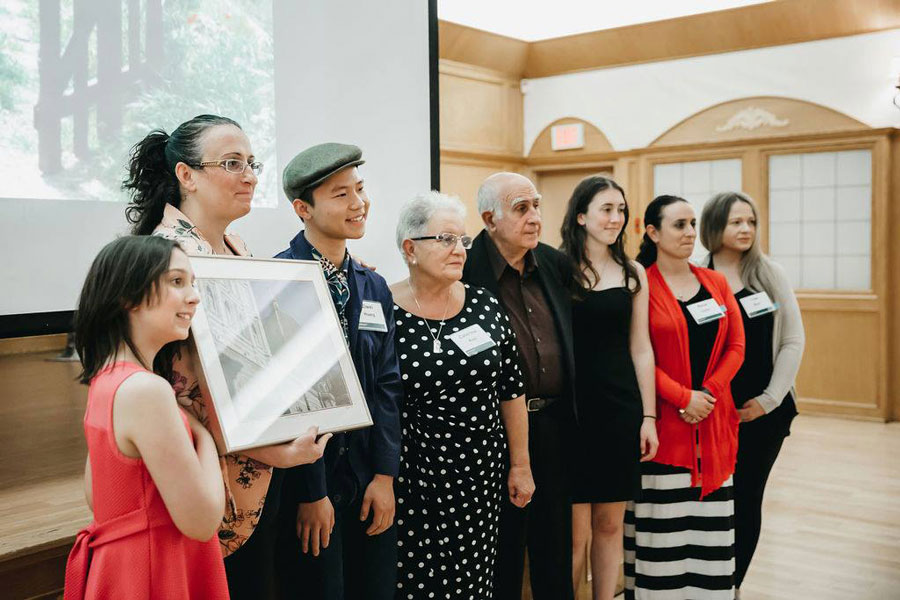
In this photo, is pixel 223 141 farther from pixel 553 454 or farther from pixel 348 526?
pixel 553 454

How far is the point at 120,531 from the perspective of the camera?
4.34 ft

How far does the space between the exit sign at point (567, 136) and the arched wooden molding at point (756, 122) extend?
0.75 meters

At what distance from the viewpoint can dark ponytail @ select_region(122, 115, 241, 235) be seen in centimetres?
169

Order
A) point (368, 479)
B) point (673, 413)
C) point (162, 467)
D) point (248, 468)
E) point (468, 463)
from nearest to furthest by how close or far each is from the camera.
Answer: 1. point (162, 467)
2. point (248, 468)
3. point (368, 479)
4. point (468, 463)
5. point (673, 413)

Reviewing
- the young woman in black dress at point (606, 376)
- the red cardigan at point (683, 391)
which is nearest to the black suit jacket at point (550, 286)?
the young woman in black dress at point (606, 376)

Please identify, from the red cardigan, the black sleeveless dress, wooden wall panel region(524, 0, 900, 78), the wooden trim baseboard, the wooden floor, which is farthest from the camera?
→ wooden wall panel region(524, 0, 900, 78)

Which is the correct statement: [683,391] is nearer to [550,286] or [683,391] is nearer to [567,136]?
[550,286]

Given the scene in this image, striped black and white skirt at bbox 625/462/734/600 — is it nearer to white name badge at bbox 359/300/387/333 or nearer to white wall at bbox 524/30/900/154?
white name badge at bbox 359/300/387/333

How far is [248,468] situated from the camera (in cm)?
160

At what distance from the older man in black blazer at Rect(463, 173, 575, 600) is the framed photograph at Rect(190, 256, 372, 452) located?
0.90 meters

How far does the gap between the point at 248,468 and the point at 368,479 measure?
44 centimetres

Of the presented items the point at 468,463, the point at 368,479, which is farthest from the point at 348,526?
the point at 468,463

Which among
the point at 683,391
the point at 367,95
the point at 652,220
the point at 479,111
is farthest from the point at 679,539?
the point at 479,111

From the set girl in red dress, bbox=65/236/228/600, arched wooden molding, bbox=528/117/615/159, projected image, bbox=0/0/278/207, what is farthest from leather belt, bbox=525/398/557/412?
arched wooden molding, bbox=528/117/615/159
